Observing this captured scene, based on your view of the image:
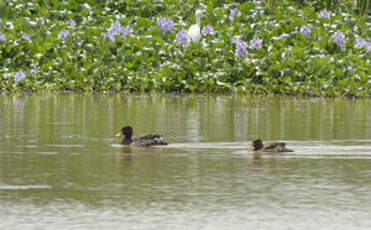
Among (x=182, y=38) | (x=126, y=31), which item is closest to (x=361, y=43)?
(x=182, y=38)

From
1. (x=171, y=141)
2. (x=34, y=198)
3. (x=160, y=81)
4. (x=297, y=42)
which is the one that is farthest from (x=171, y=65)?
(x=34, y=198)

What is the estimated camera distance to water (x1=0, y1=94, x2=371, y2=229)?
8625mm

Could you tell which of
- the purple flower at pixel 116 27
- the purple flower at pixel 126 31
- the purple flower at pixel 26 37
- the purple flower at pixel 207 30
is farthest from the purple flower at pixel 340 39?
the purple flower at pixel 26 37

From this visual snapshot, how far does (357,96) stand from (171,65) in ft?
13.5

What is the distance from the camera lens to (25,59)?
929 inches

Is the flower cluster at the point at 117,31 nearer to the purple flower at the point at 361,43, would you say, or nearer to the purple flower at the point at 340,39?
the purple flower at the point at 340,39

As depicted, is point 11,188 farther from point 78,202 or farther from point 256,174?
point 256,174

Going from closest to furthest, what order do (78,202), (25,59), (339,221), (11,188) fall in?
(339,221)
(78,202)
(11,188)
(25,59)

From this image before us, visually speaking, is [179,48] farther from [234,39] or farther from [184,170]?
[184,170]

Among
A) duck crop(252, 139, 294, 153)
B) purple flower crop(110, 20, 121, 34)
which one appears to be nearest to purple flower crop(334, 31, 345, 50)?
purple flower crop(110, 20, 121, 34)

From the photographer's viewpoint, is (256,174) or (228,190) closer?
(228,190)

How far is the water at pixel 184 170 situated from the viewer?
8625mm

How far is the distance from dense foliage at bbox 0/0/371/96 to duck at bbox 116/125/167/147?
912 centimetres

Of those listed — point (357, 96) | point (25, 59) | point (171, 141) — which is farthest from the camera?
point (25, 59)
